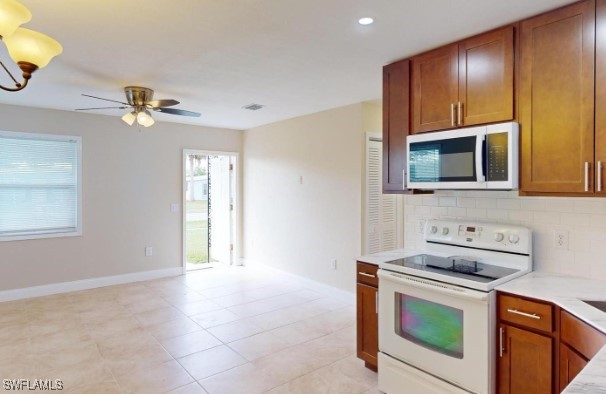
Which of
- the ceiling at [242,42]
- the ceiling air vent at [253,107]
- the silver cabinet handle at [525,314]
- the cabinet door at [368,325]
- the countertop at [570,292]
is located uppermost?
the ceiling air vent at [253,107]

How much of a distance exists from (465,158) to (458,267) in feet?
2.41

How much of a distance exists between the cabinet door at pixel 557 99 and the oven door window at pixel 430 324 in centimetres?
93

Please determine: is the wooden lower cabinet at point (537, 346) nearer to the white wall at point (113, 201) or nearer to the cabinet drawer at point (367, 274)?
the cabinet drawer at point (367, 274)

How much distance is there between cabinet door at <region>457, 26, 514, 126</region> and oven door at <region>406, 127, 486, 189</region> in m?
0.13

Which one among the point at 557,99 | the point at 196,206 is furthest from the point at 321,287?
the point at 196,206

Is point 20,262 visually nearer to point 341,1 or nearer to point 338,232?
point 338,232

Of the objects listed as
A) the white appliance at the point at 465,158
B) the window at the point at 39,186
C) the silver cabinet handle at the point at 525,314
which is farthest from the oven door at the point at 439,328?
the window at the point at 39,186

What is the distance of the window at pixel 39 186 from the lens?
179 inches

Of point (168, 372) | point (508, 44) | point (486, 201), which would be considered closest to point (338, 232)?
point (486, 201)

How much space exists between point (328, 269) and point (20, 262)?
4.01 m

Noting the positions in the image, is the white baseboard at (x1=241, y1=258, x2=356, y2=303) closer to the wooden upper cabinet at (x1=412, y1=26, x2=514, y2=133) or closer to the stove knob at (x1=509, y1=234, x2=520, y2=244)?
the stove knob at (x1=509, y1=234, x2=520, y2=244)

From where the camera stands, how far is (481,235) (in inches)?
102

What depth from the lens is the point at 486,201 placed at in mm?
2695

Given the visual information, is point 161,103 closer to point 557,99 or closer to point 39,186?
point 39,186
